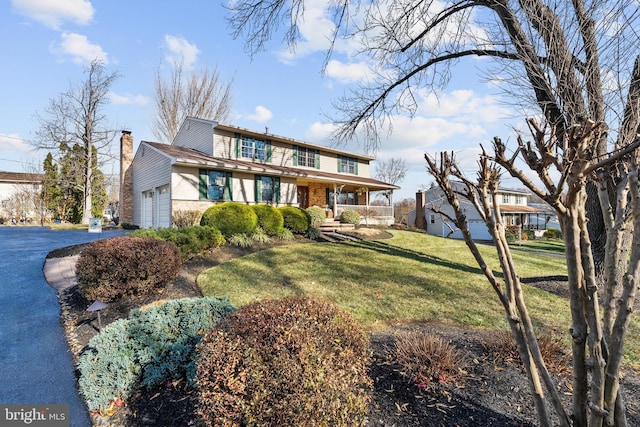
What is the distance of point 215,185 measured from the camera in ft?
46.0

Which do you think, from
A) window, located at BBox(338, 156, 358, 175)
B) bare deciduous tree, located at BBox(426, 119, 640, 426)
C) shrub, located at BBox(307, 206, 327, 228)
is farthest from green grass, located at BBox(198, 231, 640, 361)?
window, located at BBox(338, 156, 358, 175)

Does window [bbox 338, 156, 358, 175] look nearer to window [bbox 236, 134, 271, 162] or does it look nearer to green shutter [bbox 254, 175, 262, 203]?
window [bbox 236, 134, 271, 162]

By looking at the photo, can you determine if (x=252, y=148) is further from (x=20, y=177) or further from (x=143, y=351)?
(x=20, y=177)

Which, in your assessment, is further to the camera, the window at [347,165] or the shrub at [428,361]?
the window at [347,165]

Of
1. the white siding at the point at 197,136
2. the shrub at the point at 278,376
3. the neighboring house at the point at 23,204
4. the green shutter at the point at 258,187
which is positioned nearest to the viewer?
the shrub at the point at 278,376

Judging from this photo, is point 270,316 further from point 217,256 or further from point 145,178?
point 145,178

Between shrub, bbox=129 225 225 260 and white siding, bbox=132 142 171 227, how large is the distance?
602 cm

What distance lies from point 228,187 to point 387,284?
10.1 meters

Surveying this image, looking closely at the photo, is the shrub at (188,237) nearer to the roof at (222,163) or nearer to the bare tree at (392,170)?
the roof at (222,163)

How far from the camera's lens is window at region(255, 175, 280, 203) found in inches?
605

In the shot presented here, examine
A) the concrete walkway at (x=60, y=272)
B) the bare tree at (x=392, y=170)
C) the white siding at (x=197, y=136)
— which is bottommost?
the concrete walkway at (x=60, y=272)

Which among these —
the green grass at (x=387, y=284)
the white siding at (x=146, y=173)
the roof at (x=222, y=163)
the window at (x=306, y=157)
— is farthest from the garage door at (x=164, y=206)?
the window at (x=306, y=157)

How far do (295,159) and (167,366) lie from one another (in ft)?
53.6

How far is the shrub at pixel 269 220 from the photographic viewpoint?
11.9m
